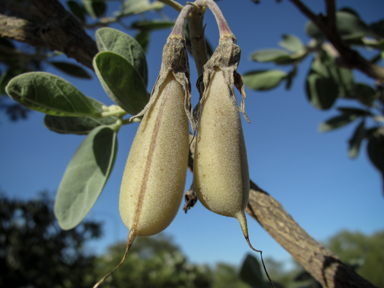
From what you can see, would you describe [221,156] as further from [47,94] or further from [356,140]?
[356,140]

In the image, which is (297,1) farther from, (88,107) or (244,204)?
(244,204)

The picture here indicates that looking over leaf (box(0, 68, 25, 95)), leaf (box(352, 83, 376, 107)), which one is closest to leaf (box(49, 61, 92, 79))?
leaf (box(0, 68, 25, 95))

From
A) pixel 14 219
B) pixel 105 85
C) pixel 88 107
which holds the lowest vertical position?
pixel 14 219

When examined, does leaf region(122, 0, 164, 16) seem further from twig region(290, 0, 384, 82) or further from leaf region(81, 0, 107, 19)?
twig region(290, 0, 384, 82)

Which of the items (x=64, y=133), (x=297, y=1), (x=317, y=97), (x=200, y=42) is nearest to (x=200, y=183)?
(x=200, y=42)

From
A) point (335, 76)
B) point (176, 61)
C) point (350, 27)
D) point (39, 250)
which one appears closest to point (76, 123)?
point (176, 61)

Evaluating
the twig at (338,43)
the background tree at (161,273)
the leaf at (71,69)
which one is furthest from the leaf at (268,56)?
the background tree at (161,273)
